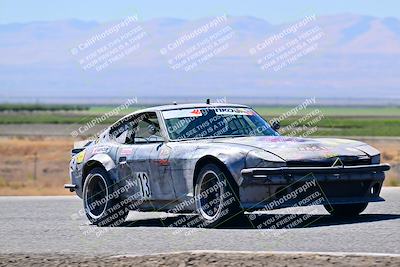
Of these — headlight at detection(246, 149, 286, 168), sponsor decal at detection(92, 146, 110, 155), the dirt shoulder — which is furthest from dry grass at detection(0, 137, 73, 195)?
the dirt shoulder

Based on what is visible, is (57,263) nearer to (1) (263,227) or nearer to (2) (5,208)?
A: (1) (263,227)

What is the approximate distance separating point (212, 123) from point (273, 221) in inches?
55.0

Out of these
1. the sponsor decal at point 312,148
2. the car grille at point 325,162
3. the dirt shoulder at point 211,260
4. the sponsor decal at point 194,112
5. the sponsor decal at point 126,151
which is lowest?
the dirt shoulder at point 211,260

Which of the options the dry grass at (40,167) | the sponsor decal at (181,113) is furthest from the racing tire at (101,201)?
the dry grass at (40,167)

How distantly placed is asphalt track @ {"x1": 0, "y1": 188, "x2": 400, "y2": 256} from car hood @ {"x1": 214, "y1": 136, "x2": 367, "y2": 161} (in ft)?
2.50

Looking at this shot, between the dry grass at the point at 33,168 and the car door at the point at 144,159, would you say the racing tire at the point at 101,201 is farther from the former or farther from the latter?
the dry grass at the point at 33,168

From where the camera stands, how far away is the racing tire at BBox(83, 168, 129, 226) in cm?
1405

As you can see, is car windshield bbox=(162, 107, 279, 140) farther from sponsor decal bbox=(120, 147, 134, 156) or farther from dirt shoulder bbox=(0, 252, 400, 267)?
dirt shoulder bbox=(0, 252, 400, 267)

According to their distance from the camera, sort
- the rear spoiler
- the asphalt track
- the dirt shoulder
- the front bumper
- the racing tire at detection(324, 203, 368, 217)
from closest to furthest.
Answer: the dirt shoulder, the asphalt track, the front bumper, the racing tire at detection(324, 203, 368, 217), the rear spoiler

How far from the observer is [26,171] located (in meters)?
38.2

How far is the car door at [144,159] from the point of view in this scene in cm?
1327

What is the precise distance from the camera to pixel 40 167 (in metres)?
40.1

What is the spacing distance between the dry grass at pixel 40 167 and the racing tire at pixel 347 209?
11.2 m

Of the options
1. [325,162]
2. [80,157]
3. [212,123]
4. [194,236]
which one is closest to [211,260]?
[194,236]
